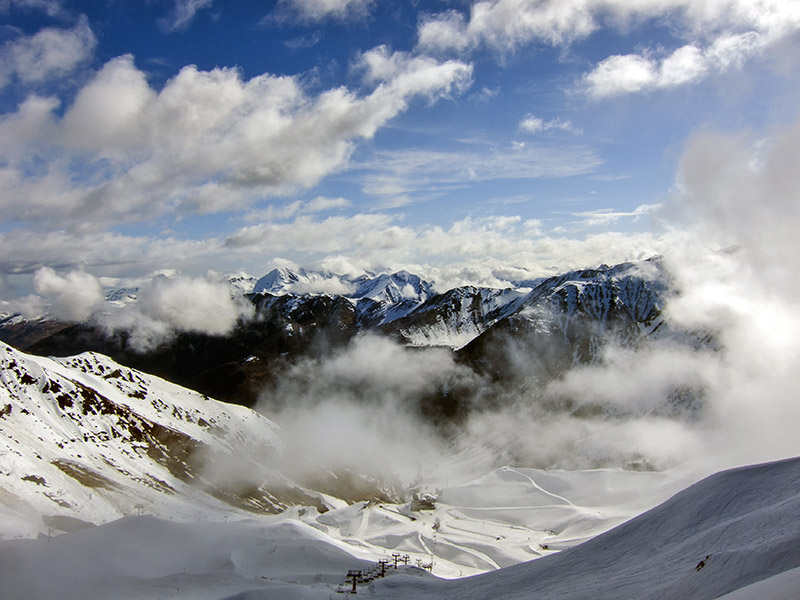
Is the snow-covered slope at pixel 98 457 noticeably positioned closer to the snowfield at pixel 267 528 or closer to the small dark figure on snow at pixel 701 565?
the snowfield at pixel 267 528

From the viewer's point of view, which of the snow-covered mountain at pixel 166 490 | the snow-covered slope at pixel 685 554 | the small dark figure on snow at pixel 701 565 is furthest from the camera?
the snow-covered mountain at pixel 166 490

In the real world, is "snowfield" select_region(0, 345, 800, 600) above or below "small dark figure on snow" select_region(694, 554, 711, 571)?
below

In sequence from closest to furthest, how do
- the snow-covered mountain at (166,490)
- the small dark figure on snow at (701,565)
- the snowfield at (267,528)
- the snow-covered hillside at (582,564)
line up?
the snow-covered hillside at (582,564) → the small dark figure on snow at (701,565) → the snowfield at (267,528) → the snow-covered mountain at (166,490)

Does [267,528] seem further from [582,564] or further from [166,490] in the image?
[166,490]

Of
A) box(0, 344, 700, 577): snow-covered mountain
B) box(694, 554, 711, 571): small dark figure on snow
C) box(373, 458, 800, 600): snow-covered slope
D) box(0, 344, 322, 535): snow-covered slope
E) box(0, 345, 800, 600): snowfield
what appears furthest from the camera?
box(0, 344, 700, 577): snow-covered mountain

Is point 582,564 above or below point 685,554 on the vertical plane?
below

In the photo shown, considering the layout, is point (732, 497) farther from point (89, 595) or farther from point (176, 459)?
point (176, 459)

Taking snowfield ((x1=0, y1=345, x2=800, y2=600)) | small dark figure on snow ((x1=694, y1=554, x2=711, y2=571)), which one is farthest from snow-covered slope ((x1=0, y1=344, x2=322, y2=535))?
small dark figure on snow ((x1=694, y1=554, x2=711, y2=571))

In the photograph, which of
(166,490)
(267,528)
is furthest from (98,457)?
(267,528)

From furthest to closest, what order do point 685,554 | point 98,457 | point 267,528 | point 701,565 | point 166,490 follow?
1. point 166,490
2. point 98,457
3. point 267,528
4. point 685,554
5. point 701,565

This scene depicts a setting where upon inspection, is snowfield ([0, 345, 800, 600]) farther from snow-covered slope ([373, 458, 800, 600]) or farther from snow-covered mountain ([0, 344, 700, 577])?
snow-covered mountain ([0, 344, 700, 577])

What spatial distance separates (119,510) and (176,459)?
52265 mm

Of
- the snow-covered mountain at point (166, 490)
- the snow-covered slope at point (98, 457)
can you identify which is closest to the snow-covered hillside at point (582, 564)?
the snow-covered mountain at point (166, 490)

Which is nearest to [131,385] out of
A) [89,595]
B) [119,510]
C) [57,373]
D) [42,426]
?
[57,373]
